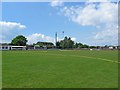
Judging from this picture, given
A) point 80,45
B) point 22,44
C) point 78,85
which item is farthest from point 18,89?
point 80,45

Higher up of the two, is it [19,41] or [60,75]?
[19,41]

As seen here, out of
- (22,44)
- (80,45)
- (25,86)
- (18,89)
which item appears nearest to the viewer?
(18,89)

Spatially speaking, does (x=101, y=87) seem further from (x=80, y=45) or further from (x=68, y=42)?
(x=80, y=45)

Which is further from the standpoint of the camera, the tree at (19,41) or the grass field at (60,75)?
the tree at (19,41)

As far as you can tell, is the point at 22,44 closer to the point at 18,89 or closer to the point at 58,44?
the point at 58,44

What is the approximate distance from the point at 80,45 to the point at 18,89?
7428 inches

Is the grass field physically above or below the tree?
below

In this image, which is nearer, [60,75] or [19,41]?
[60,75]

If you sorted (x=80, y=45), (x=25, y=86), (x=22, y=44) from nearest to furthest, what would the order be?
(x=25, y=86) < (x=22, y=44) < (x=80, y=45)

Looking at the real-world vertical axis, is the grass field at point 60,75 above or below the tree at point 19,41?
below

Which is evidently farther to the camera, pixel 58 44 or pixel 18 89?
pixel 58 44

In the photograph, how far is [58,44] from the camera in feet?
545

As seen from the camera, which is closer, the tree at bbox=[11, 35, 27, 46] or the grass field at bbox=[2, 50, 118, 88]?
the grass field at bbox=[2, 50, 118, 88]

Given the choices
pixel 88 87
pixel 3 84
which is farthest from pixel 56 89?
pixel 3 84
